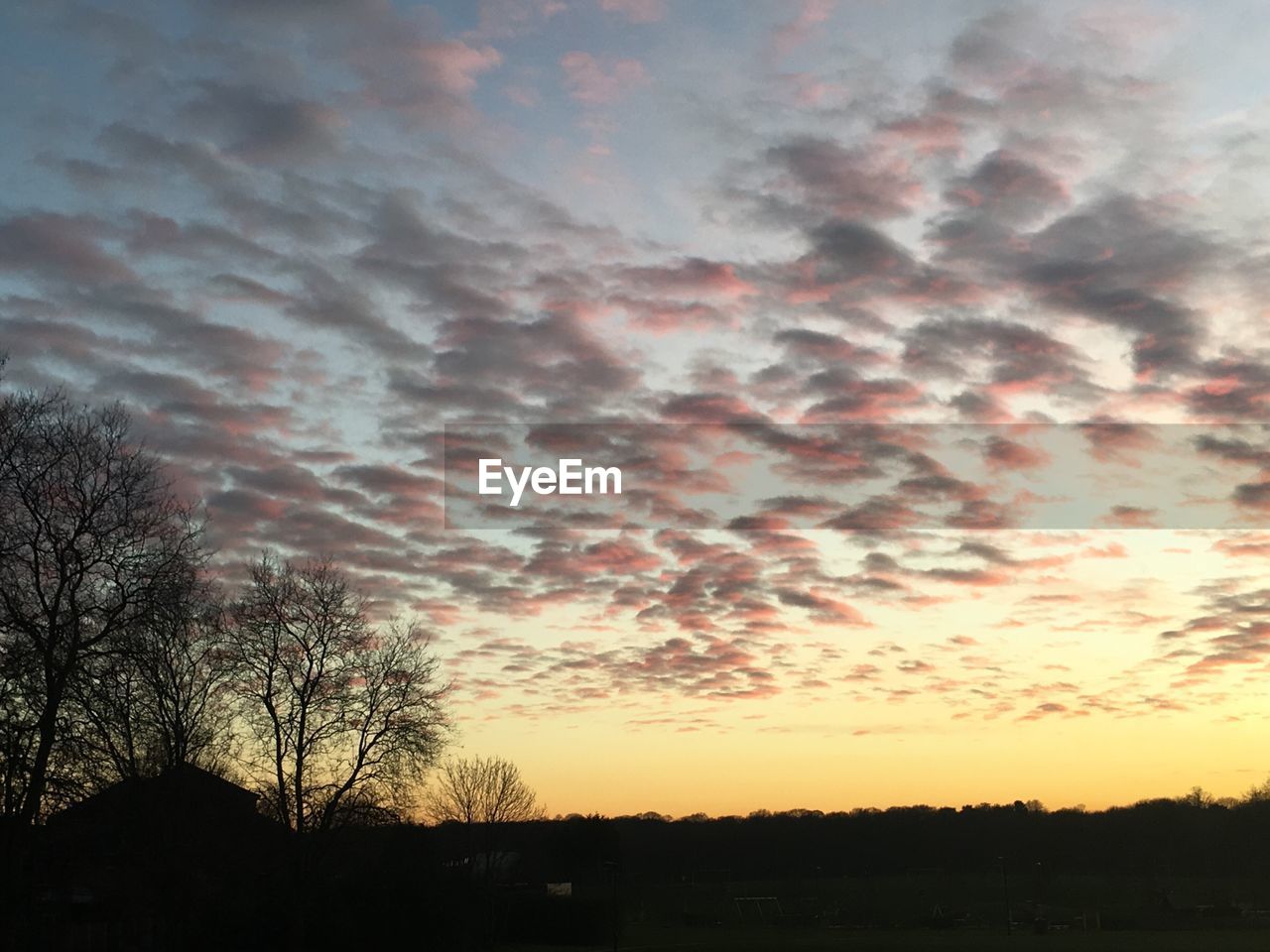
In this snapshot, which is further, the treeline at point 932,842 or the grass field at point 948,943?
the treeline at point 932,842

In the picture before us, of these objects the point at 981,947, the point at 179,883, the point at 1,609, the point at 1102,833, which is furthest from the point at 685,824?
the point at 1,609

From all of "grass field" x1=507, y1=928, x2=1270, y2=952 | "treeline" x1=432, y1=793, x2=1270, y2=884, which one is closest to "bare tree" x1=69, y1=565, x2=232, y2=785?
"grass field" x1=507, y1=928, x2=1270, y2=952

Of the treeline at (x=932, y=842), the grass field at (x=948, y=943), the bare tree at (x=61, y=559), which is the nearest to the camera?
the bare tree at (x=61, y=559)

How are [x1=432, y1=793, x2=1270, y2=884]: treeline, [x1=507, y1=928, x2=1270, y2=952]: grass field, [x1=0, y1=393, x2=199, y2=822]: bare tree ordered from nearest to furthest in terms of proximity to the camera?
[x1=0, y1=393, x2=199, y2=822]: bare tree → [x1=507, y1=928, x2=1270, y2=952]: grass field → [x1=432, y1=793, x2=1270, y2=884]: treeline

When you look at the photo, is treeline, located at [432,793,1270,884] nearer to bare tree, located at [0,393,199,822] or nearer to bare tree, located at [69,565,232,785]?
bare tree, located at [69,565,232,785]

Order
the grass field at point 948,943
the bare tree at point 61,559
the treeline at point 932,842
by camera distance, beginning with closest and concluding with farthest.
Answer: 1. the bare tree at point 61,559
2. the grass field at point 948,943
3. the treeline at point 932,842

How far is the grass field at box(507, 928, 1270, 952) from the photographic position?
2884 inches

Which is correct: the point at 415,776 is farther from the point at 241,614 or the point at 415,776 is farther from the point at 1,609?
the point at 1,609

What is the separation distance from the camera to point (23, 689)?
90.1ft

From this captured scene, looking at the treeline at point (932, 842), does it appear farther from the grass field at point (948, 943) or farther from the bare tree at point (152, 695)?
the bare tree at point (152, 695)

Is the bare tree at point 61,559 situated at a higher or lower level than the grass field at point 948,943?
higher

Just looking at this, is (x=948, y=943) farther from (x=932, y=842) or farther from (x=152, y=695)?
(x=932, y=842)

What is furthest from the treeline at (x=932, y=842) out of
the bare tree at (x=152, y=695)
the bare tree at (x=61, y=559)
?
the bare tree at (x=61, y=559)

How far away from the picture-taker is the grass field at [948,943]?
73250 mm
